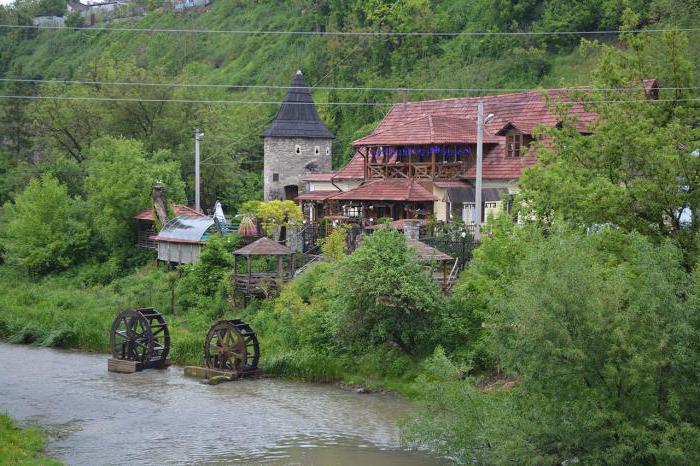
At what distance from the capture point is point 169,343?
33719 mm

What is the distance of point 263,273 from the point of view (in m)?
38.0

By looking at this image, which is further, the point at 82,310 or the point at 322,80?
the point at 322,80

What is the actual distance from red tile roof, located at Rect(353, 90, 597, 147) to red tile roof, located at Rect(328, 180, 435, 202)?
1.83m

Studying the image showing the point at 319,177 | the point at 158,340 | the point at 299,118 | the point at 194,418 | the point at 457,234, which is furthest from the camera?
the point at 299,118

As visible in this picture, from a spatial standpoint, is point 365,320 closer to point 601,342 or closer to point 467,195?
point 467,195

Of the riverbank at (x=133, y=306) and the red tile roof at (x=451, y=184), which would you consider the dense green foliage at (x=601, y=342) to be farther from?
the red tile roof at (x=451, y=184)

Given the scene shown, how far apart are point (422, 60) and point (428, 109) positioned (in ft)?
50.1

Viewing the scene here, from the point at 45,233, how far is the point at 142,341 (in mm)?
17449

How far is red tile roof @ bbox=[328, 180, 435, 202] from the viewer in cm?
4047

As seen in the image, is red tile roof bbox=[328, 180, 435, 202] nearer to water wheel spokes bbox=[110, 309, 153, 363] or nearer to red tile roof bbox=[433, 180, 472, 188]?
red tile roof bbox=[433, 180, 472, 188]

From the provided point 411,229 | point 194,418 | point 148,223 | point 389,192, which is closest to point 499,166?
point 389,192

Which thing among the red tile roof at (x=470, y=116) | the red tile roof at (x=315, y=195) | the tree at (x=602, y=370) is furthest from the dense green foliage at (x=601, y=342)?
the red tile roof at (x=315, y=195)

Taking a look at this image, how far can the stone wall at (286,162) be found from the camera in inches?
2090

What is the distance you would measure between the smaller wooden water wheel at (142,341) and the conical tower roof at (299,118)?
69.5ft
